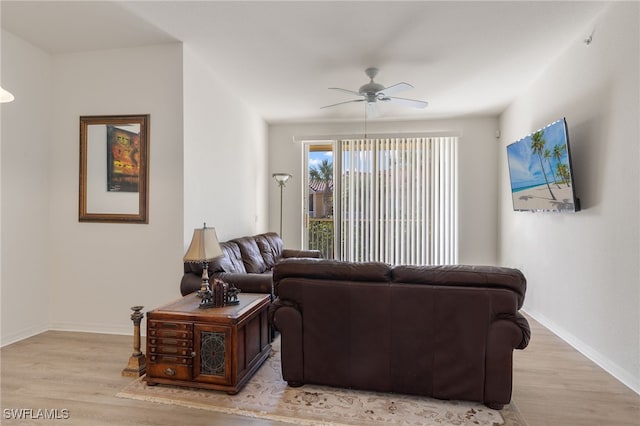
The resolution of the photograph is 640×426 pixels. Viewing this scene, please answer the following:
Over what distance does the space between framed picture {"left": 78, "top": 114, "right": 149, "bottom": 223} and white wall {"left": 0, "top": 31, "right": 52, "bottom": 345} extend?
396mm

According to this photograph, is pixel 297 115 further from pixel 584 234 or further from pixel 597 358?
pixel 597 358

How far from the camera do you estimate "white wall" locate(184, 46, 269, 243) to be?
3580 mm

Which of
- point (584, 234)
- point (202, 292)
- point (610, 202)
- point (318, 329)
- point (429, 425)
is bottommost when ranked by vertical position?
point (429, 425)

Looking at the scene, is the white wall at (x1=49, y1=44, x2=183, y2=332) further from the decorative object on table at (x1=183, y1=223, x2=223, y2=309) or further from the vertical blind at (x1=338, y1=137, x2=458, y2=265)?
the vertical blind at (x1=338, y1=137, x2=458, y2=265)

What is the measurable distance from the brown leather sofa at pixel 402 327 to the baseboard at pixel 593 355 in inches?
44.8

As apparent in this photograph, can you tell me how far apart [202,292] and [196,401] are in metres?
0.75

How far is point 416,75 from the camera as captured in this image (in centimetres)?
421

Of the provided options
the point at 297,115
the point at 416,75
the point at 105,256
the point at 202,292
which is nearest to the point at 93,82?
the point at 105,256

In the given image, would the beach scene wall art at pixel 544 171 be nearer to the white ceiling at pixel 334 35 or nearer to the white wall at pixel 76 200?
the white ceiling at pixel 334 35

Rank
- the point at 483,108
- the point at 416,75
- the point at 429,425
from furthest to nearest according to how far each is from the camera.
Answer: the point at 483,108
the point at 416,75
the point at 429,425

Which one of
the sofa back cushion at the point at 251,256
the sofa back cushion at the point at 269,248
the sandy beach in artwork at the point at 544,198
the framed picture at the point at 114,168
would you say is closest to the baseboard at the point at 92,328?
the framed picture at the point at 114,168

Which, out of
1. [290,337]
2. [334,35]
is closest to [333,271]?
[290,337]

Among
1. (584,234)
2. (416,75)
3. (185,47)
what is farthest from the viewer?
(416,75)

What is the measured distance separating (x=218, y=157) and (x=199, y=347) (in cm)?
248
